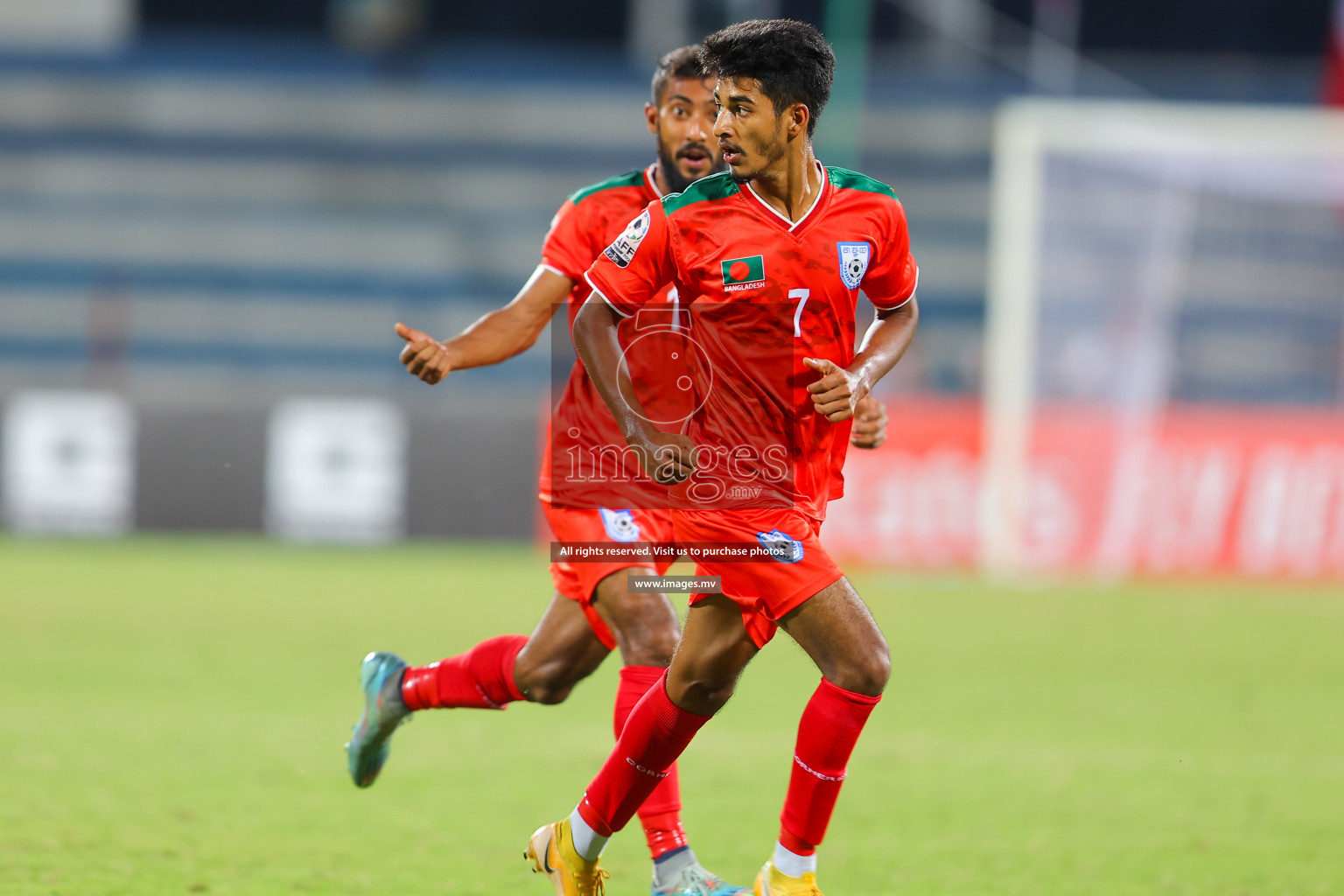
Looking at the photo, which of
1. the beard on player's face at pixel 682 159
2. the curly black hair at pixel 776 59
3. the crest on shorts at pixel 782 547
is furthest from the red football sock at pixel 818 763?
the beard on player's face at pixel 682 159

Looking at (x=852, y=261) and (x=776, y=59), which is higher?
(x=776, y=59)

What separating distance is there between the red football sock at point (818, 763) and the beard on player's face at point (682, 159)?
61.7 inches

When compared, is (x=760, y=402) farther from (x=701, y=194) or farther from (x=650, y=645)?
(x=650, y=645)

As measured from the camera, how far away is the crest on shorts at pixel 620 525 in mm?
4359

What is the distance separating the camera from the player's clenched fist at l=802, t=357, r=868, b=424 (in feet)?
11.3

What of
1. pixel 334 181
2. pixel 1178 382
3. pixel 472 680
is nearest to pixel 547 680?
pixel 472 680

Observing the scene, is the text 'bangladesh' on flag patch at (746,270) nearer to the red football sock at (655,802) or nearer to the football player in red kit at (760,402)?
the football player in red kit at (760,402)

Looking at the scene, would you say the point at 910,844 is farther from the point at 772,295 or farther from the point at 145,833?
the point at 145,833

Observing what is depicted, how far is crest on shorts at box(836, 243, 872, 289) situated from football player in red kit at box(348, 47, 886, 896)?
69cm

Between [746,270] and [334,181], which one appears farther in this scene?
[334,181]

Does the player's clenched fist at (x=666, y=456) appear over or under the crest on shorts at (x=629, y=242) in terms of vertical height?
under

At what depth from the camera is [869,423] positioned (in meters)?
3.80

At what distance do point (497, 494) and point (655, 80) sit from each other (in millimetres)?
9435

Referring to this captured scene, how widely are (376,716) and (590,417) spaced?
3.88ft
